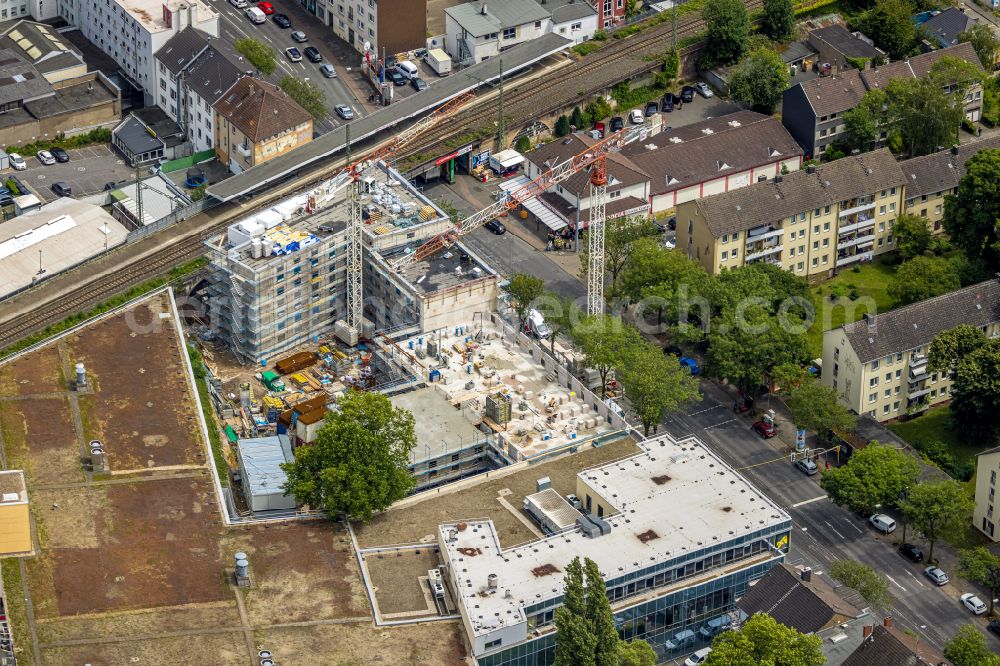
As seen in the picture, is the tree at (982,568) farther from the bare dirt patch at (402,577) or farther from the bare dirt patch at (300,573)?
the bare dirt patch at (300,573)

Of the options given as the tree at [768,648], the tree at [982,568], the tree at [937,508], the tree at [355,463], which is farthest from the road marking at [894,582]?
the tree at [355,463]

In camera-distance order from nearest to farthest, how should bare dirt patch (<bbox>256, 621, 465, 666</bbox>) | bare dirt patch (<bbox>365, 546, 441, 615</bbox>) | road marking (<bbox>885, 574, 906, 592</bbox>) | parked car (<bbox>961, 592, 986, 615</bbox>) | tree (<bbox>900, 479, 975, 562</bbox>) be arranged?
bare dirt patch (<bbox>256, 621, 465, 666</bbox>) → bare dirt patch (<bbox>365, 546, 441, 615</bbox>) → parked car (<bbox>961, 592, 986, 615</bbox>) → tree (<bbox>900, 479, 975, 562</bbox>) → road marking (<bbox>885, 574, 906, 592</bbox>)

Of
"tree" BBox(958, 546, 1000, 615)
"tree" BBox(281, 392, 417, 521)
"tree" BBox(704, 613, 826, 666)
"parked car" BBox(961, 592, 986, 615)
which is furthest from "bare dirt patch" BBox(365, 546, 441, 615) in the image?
"parked car" BBox(961, 592, 986, 615)

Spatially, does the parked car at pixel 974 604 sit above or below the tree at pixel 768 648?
below

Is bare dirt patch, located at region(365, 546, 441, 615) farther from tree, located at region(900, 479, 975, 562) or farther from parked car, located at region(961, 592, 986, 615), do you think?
parked car, located at region(961, 592, 986, 615)

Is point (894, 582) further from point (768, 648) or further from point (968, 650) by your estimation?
point (768, 648)

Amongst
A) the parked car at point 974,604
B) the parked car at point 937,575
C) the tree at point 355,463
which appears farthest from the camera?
the parked car at point 937,575

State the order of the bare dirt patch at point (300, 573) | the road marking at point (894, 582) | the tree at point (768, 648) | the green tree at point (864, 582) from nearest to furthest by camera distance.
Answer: the tree at point (768, 648), the bare dirt patch at point (300, 573), the green tree at point (864, 582), the road marking at point (894, 582)
